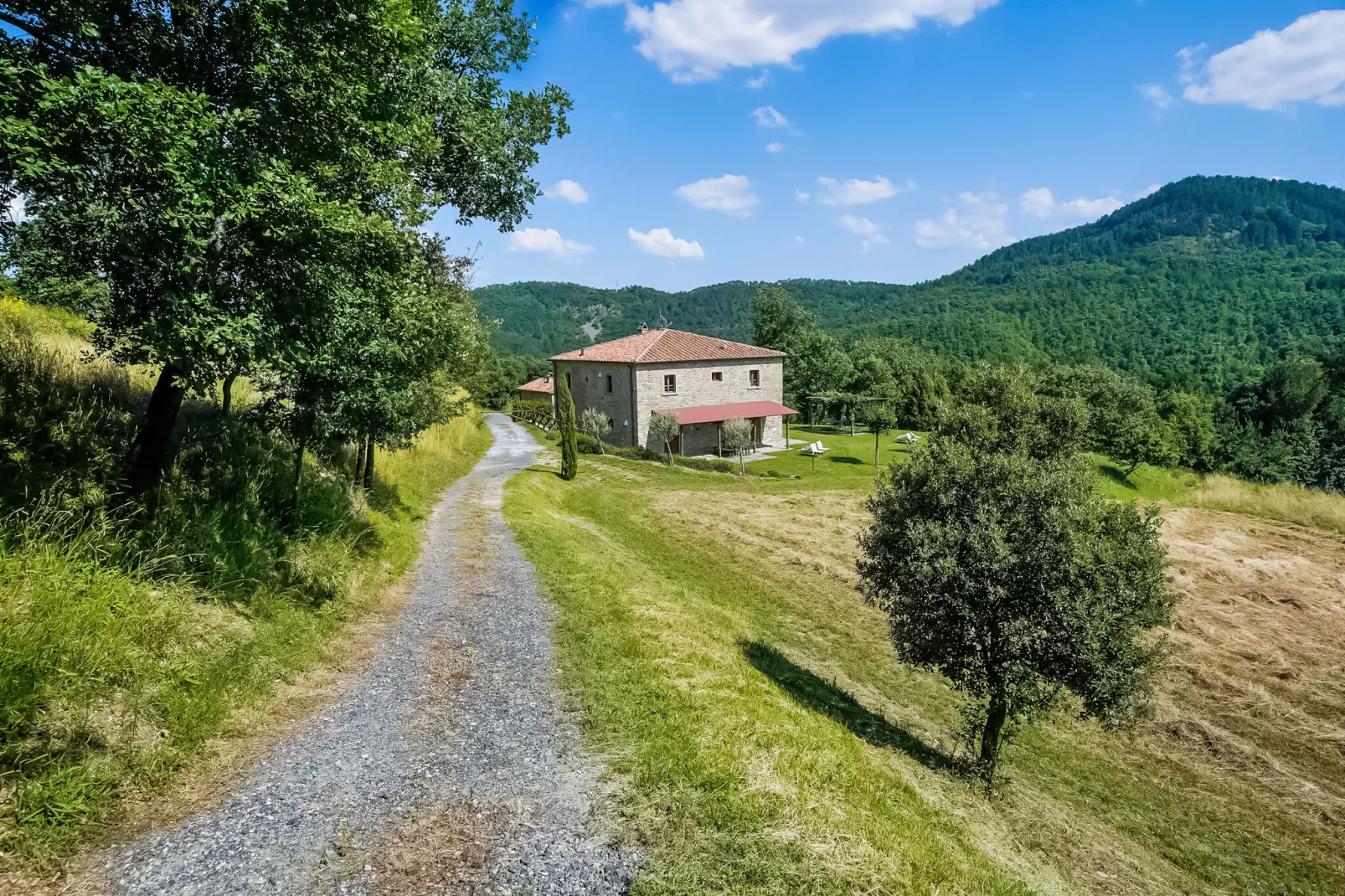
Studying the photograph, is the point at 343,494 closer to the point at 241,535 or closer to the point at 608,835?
the point at 241,535

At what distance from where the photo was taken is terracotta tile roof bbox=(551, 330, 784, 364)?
138 ft

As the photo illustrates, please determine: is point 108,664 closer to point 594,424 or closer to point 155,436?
point 155,436

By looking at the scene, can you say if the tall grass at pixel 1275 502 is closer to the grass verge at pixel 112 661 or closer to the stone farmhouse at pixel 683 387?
the stone farmhouse at pixel 683 387

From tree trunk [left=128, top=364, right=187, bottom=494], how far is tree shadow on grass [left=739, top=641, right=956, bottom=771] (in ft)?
32.2

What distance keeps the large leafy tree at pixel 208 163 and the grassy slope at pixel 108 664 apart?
2.28 metres

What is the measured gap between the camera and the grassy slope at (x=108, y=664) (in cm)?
443

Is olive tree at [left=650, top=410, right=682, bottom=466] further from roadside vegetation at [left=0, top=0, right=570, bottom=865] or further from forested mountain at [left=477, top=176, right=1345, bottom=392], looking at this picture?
forested mountain at [left=477, top=176, right=1345, bottom=392]

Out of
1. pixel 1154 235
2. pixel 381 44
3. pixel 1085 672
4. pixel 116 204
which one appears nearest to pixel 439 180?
pixel 381 44

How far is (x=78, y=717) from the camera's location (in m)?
4.84

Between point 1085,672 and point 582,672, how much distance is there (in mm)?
7173

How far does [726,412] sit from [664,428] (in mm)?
5715

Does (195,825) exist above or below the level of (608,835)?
above

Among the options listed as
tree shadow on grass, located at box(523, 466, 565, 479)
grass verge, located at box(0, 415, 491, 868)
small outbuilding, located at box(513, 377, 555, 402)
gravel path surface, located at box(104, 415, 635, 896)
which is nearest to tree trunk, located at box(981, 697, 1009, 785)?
gravel path surface, located at box(104, 415, 635, 896)

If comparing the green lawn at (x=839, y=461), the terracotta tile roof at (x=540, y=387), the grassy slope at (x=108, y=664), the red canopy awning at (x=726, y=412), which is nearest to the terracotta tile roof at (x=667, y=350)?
the red canopy awning at (x=726, y=412)
